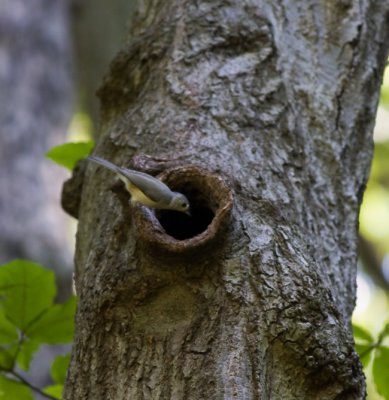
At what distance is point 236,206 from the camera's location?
1.28 metres

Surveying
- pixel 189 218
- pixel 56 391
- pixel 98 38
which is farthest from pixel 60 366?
pixel 98 38

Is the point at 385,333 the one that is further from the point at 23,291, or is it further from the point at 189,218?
the point at 23,291

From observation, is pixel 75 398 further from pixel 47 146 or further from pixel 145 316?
pixel 47 146

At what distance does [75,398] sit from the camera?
1208 millimetres

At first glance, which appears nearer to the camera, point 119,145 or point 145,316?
point 145,316

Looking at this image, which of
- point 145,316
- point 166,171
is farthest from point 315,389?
point 166,171

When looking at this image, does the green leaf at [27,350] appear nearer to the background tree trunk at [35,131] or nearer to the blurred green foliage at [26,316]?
the blurred green foliage at [26,316]

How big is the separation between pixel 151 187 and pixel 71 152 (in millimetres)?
529

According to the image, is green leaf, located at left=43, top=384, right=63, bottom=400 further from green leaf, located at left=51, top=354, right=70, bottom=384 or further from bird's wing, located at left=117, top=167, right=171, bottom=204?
bird's wing, located at left=117, top=167, right=171, bottom=204

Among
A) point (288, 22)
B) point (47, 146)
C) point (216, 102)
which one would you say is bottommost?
point (216, 102)

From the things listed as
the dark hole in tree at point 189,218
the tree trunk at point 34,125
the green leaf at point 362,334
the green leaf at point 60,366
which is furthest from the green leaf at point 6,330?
the tree trunk at point 34,125

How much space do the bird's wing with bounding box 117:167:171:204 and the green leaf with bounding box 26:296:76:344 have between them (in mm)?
334

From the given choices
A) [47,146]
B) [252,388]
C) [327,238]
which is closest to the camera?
[252,388]

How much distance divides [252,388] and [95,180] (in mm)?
550
